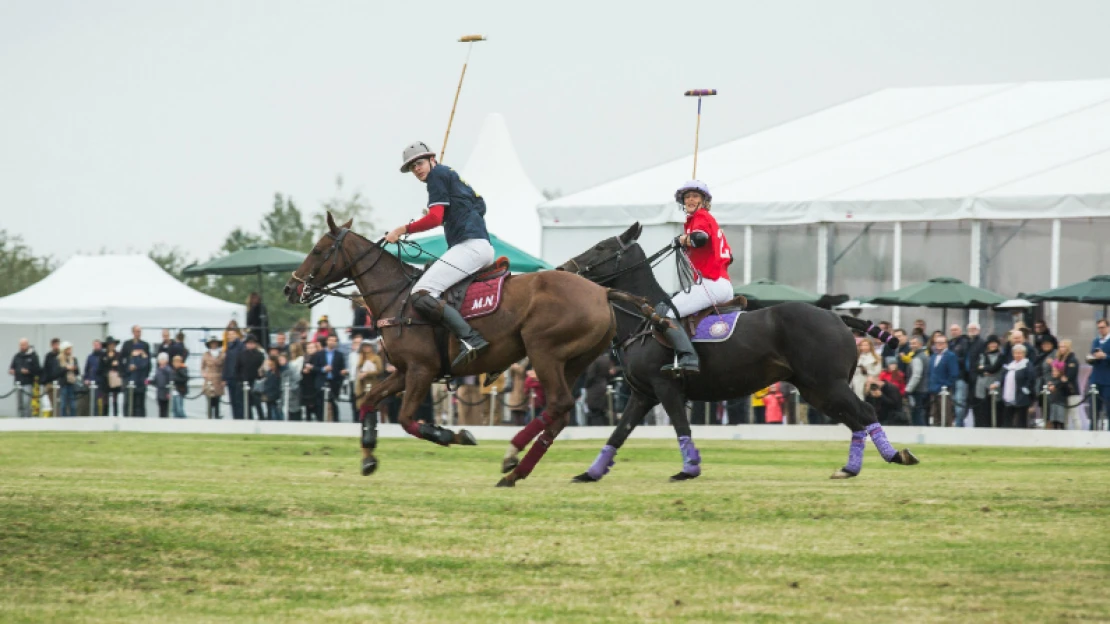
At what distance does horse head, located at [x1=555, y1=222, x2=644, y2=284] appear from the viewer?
1495 cm

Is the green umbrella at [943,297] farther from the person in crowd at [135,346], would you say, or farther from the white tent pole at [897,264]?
the person in crowd at [135,346]

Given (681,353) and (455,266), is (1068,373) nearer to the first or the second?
(681,353)

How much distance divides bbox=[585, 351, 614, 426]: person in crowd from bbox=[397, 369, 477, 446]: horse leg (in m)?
11.9

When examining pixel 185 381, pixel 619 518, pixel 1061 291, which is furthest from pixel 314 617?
pixel 185 381

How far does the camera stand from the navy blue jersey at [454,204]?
1386 cm

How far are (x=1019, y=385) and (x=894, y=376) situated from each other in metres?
1.96

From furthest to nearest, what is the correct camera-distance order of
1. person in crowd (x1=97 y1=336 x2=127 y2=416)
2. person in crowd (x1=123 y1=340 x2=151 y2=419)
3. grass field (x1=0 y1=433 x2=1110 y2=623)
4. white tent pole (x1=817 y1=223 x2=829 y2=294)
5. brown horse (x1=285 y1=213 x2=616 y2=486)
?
white tent pole (x1=817 y1=223 x2=829 y2=294), person in crowd (x1=97 y1=336 x2=127 y2=416), person in crowd (x1=123 y1=340 x2=151 y2=419), brown horse (x1=285 y1=213 x2=616 y2=486), grass field (x1=0 y1=433 x2=1110 y2=623)

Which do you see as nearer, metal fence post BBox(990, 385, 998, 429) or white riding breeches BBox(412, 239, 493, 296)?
white riding breeches BBox(412, 239, 493, 296)

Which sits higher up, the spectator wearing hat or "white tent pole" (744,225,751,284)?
"white tent pole" (744,225,751,284)

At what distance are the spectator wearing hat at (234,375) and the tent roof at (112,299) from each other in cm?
912

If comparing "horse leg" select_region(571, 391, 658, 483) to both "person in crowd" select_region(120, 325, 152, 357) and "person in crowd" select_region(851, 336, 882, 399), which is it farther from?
"person in crowd" select_region(120, 325, 152, 357)

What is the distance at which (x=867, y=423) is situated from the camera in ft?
47.4

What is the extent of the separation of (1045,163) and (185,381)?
15.8 meters

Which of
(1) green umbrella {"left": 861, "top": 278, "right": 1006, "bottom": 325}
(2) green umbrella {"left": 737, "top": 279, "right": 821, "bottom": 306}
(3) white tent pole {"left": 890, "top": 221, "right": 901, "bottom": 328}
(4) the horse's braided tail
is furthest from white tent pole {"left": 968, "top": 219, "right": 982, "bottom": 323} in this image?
(4) the horse's braided tail
